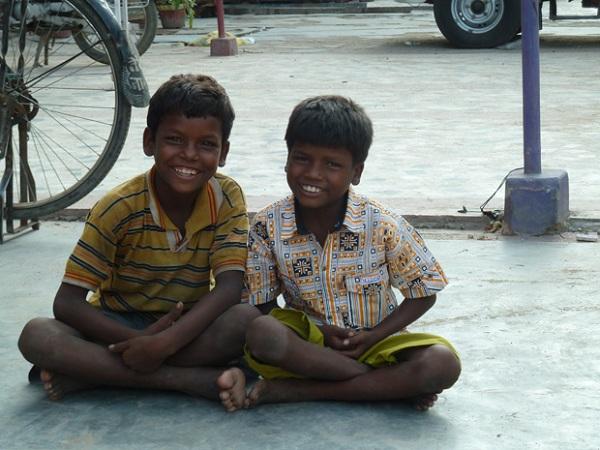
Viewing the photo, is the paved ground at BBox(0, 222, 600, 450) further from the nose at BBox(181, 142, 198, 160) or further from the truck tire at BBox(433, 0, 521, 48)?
the truck tire at BBox(433, 0, 521, 48)

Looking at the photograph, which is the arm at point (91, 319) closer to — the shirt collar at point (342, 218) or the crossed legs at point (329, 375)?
the crossed legs at point (329, 375)

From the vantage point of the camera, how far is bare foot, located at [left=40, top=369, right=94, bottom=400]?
2.83 meters

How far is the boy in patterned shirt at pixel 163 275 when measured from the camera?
111 inches

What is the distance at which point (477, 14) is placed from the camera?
1121 cm

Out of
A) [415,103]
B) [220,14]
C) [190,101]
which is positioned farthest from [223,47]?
[190,101]

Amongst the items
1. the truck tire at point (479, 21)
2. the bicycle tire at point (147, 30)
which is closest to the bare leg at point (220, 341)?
the bicycle tire at point (147, 30)

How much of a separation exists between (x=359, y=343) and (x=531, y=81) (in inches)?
73.5

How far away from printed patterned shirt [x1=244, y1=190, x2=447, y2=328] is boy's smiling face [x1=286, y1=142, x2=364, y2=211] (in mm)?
76

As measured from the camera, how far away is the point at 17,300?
3.66 metres

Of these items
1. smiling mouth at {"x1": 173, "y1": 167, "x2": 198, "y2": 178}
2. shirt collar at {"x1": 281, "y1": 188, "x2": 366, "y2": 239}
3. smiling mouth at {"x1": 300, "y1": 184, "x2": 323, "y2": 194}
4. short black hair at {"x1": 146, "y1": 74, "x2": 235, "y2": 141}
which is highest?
short black hair at {"x1": 146, "y1": 74, "x2": 235, "y2": 141}

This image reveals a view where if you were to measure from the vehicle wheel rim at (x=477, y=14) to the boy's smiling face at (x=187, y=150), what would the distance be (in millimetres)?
8554

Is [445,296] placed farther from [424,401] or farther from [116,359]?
[116,359]

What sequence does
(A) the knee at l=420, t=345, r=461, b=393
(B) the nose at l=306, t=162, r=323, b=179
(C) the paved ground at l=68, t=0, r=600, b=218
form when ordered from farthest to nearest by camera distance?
(C) the paved ground at l=68, t=0, r=600, b=218, (B) the nose at l=306, t=162, r=323, b=179, (A) the knee at l=420, t=345, r=461, b=393

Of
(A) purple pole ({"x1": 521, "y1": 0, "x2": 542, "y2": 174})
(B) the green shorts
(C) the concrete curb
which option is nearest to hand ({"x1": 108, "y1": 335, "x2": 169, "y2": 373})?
(B) the green shorts
